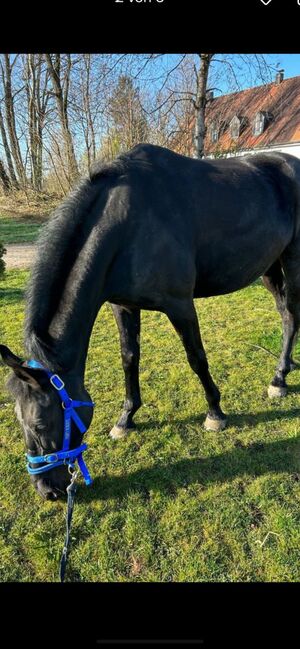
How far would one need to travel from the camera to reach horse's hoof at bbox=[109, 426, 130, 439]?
10.6 feet

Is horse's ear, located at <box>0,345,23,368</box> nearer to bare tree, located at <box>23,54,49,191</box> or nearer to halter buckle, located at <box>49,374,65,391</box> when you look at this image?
halter buckle, located at <box>49,374,65,391</box>

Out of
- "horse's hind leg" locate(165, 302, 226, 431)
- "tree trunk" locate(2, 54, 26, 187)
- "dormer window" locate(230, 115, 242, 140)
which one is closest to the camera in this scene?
"horse's hind leg" locate(165, 302, 226, 431)

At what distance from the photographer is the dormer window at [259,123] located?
26031 millimetres

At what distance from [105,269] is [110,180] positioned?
61cm

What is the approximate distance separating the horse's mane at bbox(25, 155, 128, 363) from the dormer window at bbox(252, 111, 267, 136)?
A: 92.2 feet

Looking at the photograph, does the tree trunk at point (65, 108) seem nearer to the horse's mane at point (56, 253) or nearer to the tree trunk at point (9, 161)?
the tree trunk at point (9, 161)

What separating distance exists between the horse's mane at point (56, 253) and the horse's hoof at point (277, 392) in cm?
246

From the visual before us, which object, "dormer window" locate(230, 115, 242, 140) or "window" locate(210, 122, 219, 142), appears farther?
"dormer window" locate(230, 115, 242, 140)

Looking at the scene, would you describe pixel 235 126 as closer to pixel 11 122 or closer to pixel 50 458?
pixel 11 122

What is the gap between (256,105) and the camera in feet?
81.8

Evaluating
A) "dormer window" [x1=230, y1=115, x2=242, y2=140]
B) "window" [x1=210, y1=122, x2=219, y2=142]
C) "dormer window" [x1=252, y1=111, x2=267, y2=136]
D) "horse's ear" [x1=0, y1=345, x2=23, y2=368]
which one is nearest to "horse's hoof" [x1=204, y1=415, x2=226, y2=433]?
"horse's ear" [x1=0, y1=345, x2=23, y2=368]

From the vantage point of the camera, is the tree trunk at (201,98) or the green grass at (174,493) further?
the tree trunk at (201,98)

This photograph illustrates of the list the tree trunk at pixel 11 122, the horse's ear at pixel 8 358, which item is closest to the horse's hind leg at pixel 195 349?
the horse's ear at pixel 8 358

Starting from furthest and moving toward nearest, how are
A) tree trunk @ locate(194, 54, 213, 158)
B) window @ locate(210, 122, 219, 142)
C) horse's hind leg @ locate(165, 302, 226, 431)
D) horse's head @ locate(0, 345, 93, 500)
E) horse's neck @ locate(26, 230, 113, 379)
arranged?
window @ locate(210, 122, 219, 142) → tree trunk @ locate(194, 54, 213, 158) → horse's hind leg @ locate(165, 302, 226, 431) → horse's neck @ locate(26, 230, 113, 379) → horse's head @ locate(0, 345, 93, 500)
